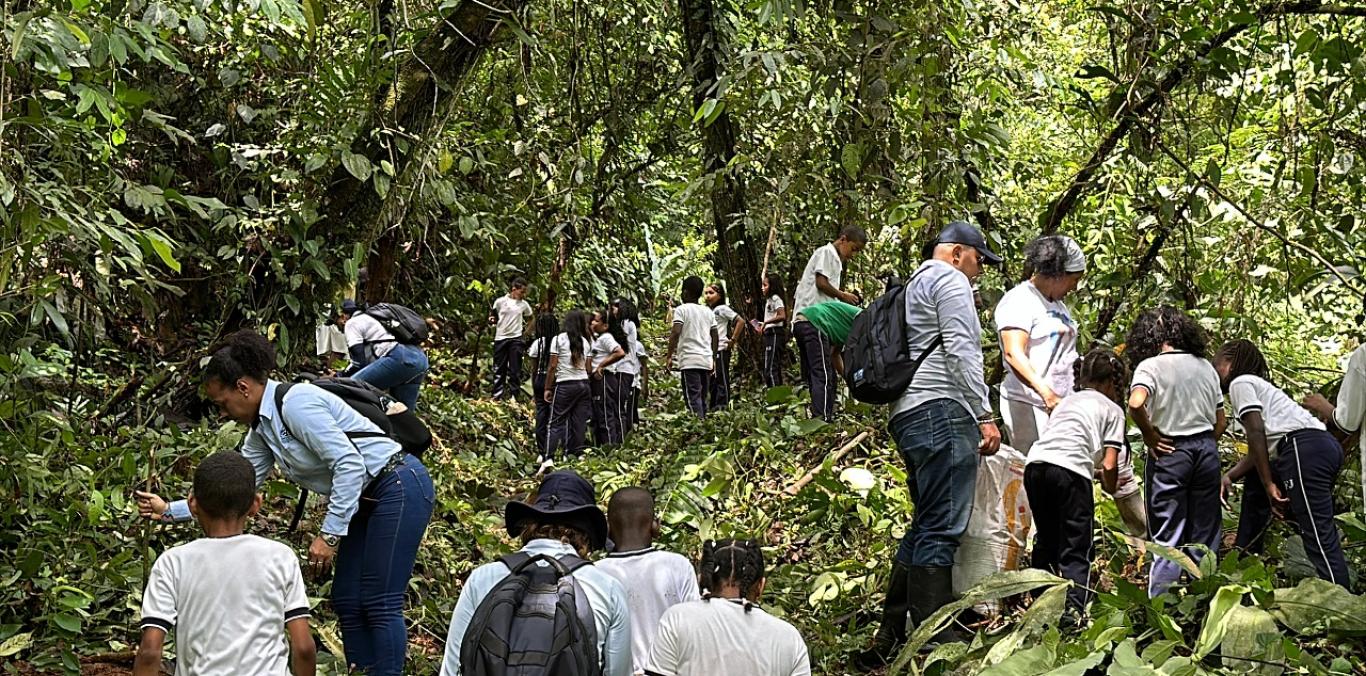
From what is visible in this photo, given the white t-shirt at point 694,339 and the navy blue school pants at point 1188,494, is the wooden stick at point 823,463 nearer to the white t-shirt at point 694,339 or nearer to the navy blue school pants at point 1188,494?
the navy blue school pants at point 1188,494

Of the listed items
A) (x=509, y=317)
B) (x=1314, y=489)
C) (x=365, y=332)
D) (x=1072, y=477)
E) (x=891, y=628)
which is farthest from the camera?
(x=509, y=317)

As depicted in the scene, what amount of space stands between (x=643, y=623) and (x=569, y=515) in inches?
23.7

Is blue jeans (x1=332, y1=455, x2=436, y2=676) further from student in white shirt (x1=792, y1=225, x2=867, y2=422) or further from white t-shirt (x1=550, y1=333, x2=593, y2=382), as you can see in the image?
white t-shirt (x1=550, y1=333, x2=593, y2=382)

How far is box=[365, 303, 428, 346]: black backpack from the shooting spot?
8305 mm

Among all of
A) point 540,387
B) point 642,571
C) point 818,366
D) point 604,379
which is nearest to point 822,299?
point 818,366

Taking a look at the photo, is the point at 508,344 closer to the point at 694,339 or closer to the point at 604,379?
the point at 604,379

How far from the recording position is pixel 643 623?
4480mm

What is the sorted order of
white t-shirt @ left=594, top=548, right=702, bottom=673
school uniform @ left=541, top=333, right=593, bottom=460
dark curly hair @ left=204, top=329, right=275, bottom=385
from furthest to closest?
1. school uniform @ left=541, top=333, right=593, bottom=460
2. dark curly hair @ left=204, top=329, right=275, bottom=385
3. white t-shirt @ left=594, top=548, right=702, bottom=673

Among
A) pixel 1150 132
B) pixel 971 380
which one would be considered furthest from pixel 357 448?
pixel 1150 132

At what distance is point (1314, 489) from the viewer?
650 centimetres

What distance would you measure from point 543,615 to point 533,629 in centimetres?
5

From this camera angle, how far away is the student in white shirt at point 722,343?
1546 centimetres

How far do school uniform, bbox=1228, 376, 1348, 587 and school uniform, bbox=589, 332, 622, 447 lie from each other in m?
7.98

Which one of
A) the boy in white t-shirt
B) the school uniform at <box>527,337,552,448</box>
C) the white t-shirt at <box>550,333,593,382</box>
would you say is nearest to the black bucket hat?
the boy in white t-shirt
